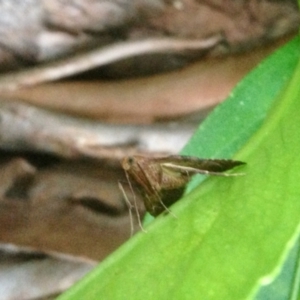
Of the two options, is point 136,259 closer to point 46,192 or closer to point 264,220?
point 264,220

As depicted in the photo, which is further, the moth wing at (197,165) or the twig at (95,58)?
the twig at (95,58)

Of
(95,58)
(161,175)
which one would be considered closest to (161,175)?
(161,175)

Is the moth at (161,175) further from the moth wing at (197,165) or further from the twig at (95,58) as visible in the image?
the twig at (95,58)

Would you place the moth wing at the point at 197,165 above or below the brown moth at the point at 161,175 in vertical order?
above

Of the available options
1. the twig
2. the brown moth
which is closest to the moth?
the brown moth

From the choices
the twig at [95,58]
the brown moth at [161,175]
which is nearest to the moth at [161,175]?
the brown moth at [161,175]

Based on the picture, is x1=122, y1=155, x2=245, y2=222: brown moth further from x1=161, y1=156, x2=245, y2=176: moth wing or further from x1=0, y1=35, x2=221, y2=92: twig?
x1=0, y1=35, x2=221, y2=92: twig

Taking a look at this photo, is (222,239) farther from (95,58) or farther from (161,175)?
(95,58)
